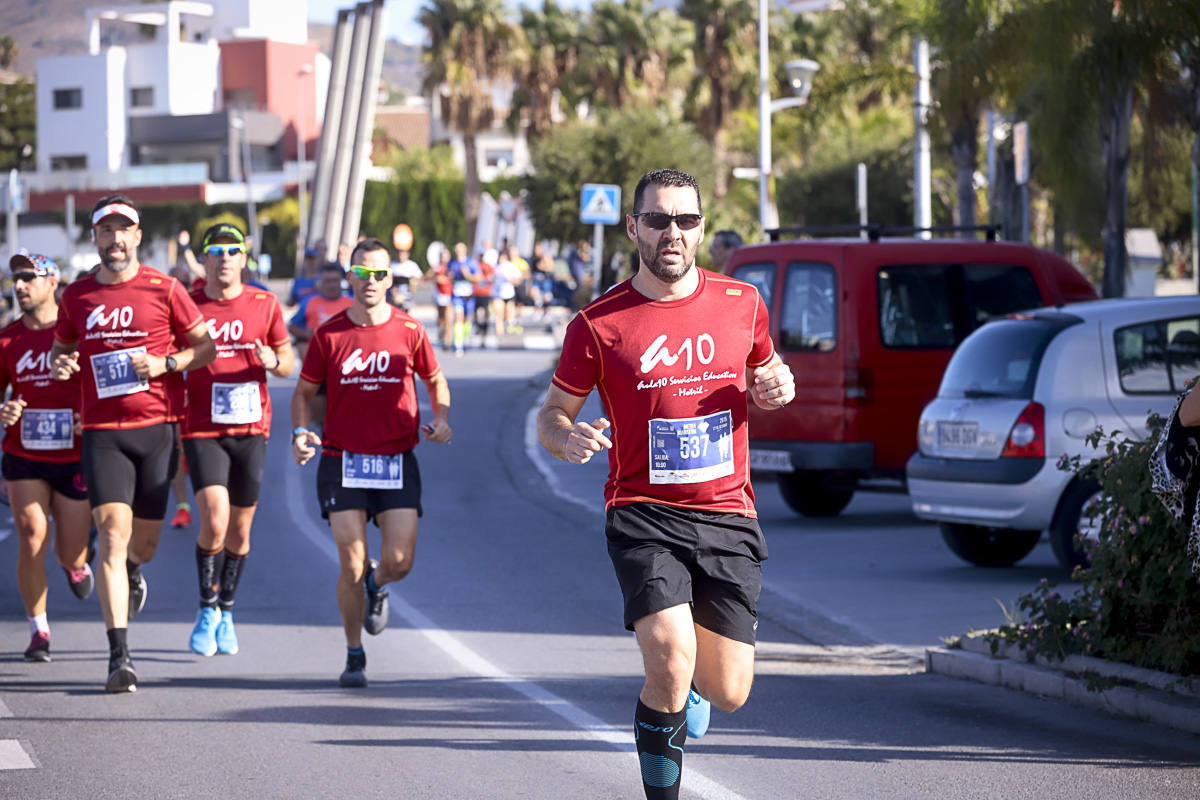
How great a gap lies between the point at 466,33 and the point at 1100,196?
45.2m

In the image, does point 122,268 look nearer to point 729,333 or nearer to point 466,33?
point 729,333

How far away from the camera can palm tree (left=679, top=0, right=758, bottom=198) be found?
54344 mm

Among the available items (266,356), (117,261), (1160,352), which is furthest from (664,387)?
(1160,352)

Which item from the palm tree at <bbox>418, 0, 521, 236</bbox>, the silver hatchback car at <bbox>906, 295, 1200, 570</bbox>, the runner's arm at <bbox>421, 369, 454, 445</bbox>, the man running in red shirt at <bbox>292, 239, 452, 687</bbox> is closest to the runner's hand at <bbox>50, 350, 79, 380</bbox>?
the man running in red shirt at <bbox>292, 239, 452, 687</bbox>

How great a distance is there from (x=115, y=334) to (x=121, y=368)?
0.54 feet

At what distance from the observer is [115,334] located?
864 cm

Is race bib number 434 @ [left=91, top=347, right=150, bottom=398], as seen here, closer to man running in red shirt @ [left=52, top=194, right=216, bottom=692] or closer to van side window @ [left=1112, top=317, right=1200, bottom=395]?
man running in red shirt @ [left=52, top=194, right=216, bottom=692]

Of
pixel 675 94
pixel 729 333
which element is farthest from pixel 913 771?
pixel 675 94

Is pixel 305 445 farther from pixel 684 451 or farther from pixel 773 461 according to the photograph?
pixel 773 461

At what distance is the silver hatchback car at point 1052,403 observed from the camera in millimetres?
10930

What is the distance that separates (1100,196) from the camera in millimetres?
22625

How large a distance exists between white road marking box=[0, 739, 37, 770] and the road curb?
13.7 feet

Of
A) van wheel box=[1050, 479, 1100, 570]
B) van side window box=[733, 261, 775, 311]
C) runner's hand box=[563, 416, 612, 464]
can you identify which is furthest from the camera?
van side window box=[733, 261, 775, 311]

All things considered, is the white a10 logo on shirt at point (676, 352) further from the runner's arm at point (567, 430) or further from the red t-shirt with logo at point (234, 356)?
the red t-shirt with logo at point (234, 356)
